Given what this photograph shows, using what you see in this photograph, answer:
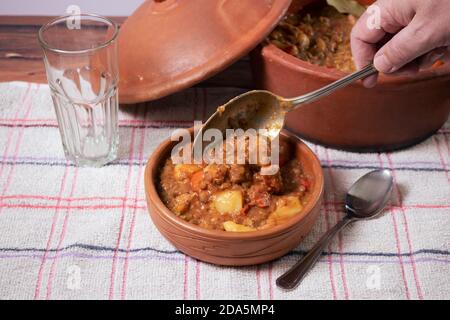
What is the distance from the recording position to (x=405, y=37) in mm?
1511

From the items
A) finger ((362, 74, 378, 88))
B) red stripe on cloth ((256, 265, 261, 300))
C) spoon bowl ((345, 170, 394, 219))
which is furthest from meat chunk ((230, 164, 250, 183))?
finger ((362, 74, 378, 88))

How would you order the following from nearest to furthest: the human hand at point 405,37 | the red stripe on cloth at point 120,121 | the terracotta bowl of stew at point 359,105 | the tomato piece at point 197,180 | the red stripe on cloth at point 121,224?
the human hand at point 405,37, the red stripe on cloth at point 121,224, the tomato piece at point 197,180, the terracotta bowl of stew at point 359,105, the red stripe on cloth at point 120,121

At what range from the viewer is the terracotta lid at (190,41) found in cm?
189

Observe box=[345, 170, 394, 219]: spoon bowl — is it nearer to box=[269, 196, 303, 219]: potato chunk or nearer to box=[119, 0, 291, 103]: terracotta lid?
box=[269, 196, 303, 219]: potato chunk

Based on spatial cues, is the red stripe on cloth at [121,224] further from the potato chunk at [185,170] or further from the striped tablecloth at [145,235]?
the potato chunk at [185,170]

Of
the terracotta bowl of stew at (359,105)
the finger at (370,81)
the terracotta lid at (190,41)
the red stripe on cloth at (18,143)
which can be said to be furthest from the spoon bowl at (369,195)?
the red stripe on cloth at (18,143)

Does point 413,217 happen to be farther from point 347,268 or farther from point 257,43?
point 257,43

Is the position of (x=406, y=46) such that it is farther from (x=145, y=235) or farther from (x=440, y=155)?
(x=145, y=235)

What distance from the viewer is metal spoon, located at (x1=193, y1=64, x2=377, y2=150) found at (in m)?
1.73

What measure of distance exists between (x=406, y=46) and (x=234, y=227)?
623 millimetres

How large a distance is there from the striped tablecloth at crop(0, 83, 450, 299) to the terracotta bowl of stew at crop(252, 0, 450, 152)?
0.22ft

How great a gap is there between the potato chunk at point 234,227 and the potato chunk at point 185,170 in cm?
21

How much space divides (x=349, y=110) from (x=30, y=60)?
52.4 inches

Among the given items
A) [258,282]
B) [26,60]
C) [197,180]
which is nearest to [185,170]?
[197,180]
